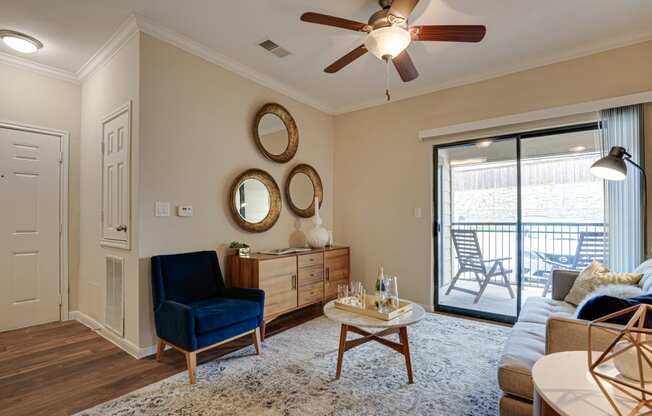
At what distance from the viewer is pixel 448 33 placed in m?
2.12

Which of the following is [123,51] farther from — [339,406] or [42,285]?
[339,406]

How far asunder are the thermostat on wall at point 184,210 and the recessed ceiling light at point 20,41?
200cm

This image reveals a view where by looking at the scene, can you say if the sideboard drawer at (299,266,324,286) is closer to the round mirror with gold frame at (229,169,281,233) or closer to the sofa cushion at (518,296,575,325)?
the round mirror with gold frame at (229,169,281,233)

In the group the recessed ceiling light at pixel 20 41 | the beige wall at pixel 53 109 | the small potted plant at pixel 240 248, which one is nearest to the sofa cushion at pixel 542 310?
the small potted plant at pixel 240 248

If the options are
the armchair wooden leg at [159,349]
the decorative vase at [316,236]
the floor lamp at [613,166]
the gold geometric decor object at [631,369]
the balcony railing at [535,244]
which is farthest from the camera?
the decorative vase at [316,236]

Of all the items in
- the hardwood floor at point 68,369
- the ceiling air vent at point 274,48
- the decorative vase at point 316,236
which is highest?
the ceiling air vent at point 274,48

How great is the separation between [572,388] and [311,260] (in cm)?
294

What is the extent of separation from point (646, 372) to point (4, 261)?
4.74 metres

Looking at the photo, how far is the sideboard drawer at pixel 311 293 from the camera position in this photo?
356 cm

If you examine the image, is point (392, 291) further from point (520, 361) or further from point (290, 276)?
point (290, 276)

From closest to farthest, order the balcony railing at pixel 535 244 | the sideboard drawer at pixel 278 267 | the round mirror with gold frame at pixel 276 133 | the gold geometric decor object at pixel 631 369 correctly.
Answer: the gold geometric decor object at pixel 631 369 < the sideboard drawer at pixel 278 267 < the balcony railing at pixel 535 244 < the round mirror with gold frame at pixel 276 133

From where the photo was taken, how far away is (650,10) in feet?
8.25

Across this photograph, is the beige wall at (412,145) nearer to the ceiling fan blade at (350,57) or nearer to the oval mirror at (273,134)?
the oval mirror at (273,134)

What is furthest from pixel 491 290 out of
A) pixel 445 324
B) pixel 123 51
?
pixel 123 51
